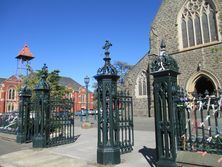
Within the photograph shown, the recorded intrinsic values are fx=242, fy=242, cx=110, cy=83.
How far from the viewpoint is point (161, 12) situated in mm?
24938

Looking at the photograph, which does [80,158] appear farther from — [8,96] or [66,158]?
[8,96]

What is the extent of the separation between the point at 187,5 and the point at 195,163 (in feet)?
68.0

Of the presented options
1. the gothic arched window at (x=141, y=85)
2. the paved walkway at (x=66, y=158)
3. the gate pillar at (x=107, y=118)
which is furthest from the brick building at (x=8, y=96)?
the gate pillar at (x=107, y=118)

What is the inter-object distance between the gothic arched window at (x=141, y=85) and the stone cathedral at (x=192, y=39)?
1158 millimetres

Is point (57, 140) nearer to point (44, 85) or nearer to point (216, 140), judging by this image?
point (44, 85)

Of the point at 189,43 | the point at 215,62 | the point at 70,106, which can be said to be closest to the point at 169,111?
the point at 70,106

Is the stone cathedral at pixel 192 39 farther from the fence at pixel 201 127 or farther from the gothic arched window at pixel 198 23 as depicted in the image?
the fence at pixel 201 127

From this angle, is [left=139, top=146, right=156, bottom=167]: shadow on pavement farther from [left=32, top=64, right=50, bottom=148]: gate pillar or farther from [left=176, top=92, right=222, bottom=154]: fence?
[left=32, top=64, right=50, bottom=148]: gate pillar

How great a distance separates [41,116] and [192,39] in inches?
Answer: 658

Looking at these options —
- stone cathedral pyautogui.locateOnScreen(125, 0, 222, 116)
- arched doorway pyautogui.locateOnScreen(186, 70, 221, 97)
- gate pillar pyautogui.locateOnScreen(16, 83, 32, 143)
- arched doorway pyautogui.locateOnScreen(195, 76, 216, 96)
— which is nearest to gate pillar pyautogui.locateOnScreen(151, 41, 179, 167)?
gate pillar pyautogui.locateOnScreen(16, 83, 32, 143)

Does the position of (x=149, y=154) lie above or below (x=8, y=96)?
below

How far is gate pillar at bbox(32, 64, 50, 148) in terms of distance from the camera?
10.1m

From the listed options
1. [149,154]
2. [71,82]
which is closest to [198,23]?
[149,154]

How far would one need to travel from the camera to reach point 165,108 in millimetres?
5715
